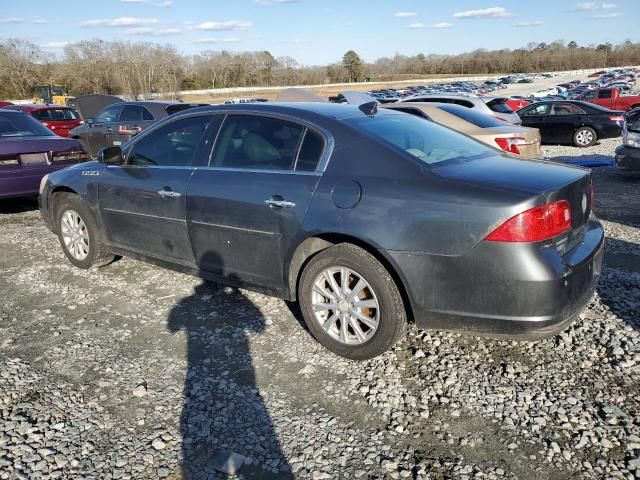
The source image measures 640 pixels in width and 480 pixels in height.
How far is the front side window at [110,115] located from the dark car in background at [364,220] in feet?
30.0

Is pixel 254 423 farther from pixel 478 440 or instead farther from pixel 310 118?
pixel 310 118

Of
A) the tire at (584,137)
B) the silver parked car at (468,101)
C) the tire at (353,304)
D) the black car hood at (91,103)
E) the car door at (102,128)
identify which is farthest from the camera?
the black car hood at (91,103)

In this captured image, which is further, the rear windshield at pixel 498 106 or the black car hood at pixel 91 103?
the black car hood at pixel 91 103

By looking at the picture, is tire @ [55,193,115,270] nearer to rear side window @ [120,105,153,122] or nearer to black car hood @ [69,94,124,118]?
rear side window @ [120,105,153,122]

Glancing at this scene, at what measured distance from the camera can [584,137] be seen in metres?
15.2

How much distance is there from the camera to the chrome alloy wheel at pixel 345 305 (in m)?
3.28

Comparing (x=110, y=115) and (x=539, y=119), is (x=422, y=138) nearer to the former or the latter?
(x=110, y=115)

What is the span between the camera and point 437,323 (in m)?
3.07

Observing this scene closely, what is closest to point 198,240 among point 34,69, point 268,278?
point 268,278

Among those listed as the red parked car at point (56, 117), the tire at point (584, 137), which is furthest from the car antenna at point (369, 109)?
the red parked car at point (56, 117)

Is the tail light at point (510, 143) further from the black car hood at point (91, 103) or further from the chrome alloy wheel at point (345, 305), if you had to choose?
the black car hood at point (91, 103)

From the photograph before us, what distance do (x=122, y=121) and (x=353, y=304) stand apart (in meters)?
11.0

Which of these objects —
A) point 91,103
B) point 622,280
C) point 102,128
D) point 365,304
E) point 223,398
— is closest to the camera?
point 223,398

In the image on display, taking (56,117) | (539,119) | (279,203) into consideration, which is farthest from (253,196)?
(56,117)
